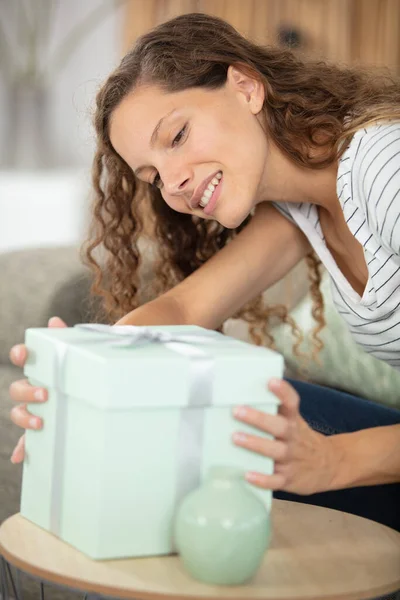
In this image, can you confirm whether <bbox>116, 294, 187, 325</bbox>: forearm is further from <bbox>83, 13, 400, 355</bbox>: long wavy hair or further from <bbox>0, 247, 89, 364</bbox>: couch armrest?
<bbox>0, 247, 89, 364</bbox>: couch armrest

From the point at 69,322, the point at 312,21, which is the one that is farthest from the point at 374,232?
the point at 312,21

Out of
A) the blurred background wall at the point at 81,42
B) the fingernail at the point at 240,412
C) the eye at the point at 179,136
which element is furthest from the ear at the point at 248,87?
the blurred background wall at the point at 81,42

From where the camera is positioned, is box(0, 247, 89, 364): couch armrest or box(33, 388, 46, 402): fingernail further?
box(0, 247, 89, 364): couch armrest

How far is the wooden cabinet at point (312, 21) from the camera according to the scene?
140 inches

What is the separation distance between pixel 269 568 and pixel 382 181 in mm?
549

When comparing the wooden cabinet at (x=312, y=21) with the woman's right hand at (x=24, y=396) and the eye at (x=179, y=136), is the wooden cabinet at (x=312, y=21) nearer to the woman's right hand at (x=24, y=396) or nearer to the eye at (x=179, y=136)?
the eye at (x=179, y=136)

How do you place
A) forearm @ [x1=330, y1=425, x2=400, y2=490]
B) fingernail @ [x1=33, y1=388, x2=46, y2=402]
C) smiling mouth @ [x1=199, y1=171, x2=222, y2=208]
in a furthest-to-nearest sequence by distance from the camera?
smiling mouth @ [x1=199, y1=171, x2=222, y2=208]
forearm @ [x1=330, y1=425, x2=400, y2=490]
fingernail @ [x1=33, y1=388, x2=46, y2=402]

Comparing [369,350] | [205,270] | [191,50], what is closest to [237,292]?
[205,270]

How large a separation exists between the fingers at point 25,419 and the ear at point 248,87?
601 millimetres

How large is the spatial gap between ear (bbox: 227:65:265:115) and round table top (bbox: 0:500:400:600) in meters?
0.64

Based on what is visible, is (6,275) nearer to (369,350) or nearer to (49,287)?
(49,287)

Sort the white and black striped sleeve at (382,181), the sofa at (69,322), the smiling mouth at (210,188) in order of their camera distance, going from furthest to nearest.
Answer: the sofa at (69,322)
the smiling mouth at (210,188)
the white and black striped sleeve at (382,181)

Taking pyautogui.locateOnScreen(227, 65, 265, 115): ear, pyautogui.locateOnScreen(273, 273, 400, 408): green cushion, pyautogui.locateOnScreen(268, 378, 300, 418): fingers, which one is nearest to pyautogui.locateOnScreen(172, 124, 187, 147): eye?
pyautogui.locateOnScreen(227, 65, 265, 115): ear

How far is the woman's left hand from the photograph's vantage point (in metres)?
A: 0.86
